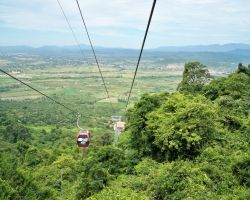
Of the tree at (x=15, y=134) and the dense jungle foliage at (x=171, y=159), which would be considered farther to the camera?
the tree at (x=15, y=134)

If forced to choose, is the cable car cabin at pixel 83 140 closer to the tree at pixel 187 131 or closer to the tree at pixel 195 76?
the tree at pixel 195 76

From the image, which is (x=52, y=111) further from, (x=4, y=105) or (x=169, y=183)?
(x=169, y=183)

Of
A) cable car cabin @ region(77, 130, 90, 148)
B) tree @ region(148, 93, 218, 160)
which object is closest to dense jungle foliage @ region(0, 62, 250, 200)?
tree @ region(148, 93, 218, 160)

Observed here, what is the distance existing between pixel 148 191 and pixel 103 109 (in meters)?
111

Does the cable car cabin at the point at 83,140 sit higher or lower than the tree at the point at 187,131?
lower

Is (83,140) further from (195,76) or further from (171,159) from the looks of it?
(171,159)

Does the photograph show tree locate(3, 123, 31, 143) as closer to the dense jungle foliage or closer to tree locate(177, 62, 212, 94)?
the dense jungle foliage

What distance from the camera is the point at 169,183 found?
16.9 m

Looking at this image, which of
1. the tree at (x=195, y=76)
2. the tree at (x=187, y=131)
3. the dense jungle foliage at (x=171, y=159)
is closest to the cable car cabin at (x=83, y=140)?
the dense jungle foliage at (x=171, y=159)

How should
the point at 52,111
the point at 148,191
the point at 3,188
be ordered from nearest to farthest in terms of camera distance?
1. the point at 148,191
2. the point at 3,188
3. the point at 52,111

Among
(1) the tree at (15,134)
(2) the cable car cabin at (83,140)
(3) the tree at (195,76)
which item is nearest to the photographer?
(2) the cable car cabin at (83,140)

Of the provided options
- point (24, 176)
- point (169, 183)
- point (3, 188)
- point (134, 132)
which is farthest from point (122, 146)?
point (169, 183)

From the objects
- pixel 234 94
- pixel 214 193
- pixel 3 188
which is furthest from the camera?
pixel 234 94

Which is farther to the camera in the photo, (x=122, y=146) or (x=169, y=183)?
(x=122, y=146)
